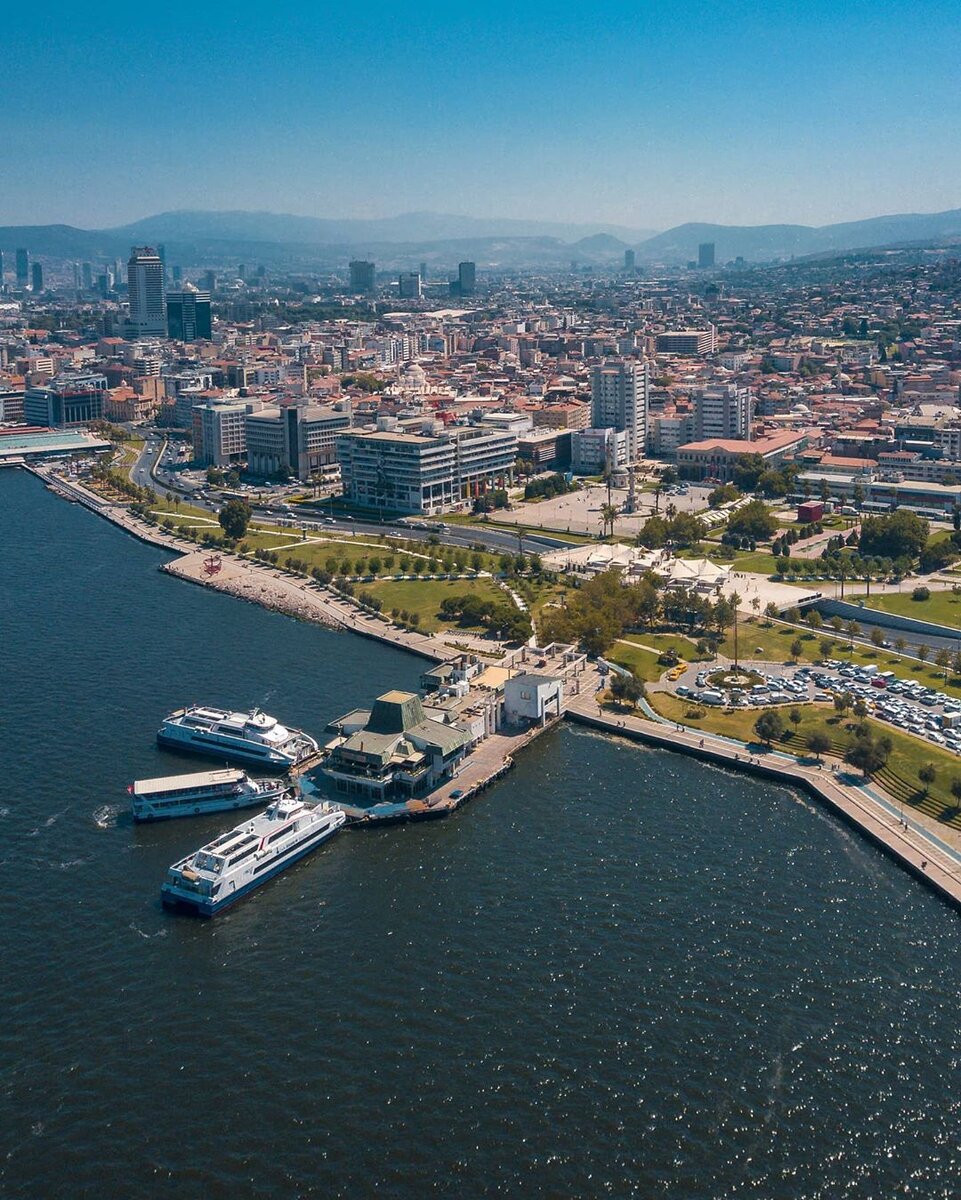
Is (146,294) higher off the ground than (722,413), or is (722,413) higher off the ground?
(146,294)

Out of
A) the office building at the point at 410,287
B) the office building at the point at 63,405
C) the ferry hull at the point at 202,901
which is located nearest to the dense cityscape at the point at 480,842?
the ferry hull at the point at 202,901

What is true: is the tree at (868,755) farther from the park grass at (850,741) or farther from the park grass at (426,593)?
the park grass at (426,593)

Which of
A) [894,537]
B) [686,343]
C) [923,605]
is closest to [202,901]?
[923,605]

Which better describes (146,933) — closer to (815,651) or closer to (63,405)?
(815,651)

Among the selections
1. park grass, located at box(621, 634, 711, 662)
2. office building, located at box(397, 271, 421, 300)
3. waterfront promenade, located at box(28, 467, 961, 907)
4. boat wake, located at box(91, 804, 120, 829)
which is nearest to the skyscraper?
office building, located at box(397, 271, 421, 300)

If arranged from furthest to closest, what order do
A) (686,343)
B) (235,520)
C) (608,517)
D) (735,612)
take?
(686,343), (608,517), (235,520), (735,612)

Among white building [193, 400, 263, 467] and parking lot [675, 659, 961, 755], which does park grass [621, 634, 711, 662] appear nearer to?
parking lot [675, 659, 961, 755]
